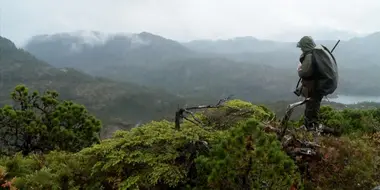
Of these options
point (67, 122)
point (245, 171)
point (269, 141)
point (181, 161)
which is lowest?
point (67, 122)

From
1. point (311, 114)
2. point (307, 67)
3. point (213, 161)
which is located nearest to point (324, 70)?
point (307, 67)

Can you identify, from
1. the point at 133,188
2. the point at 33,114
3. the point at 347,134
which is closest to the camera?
the point at 133,188

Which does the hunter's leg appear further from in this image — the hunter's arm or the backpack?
the hunter's arm

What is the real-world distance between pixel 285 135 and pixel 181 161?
82.8 inches

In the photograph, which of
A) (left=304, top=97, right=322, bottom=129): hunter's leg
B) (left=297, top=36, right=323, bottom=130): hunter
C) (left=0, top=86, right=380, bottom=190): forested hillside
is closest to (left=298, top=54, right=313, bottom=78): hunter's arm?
(left=297, top=36, right=323, bottom=130): hunter

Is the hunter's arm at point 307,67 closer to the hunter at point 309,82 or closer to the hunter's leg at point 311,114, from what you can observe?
the hunter at point 309,82

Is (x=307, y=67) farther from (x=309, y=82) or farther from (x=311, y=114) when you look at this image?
(x=311, y=114)

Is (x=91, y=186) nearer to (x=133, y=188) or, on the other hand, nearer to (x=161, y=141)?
(x=133, y=188)

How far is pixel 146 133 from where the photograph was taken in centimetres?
668

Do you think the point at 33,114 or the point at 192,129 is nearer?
the point at 192,129

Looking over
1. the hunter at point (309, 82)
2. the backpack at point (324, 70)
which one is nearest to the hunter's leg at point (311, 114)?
the hunter at point (309, 82)

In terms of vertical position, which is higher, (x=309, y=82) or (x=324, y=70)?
(x=324, y=70)

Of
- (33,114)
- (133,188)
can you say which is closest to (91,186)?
(133,188)

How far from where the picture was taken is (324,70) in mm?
8516
